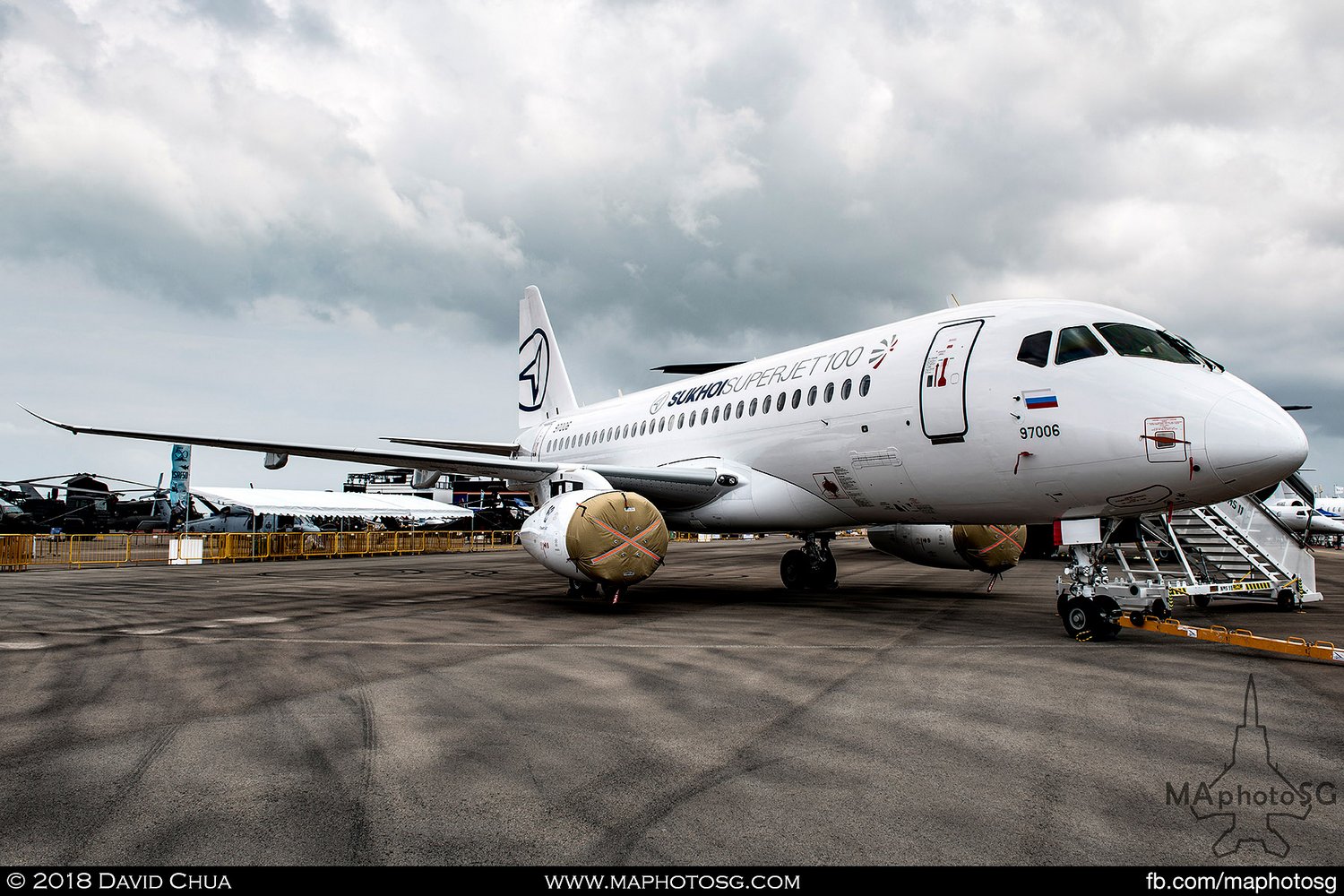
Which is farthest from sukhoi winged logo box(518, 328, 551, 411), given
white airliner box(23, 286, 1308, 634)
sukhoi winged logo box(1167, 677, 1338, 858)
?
sukhoi winged logo box(1167, 677, 1338, 858)

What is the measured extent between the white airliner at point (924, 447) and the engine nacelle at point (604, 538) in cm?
3

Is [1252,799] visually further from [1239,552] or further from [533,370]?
[533,370]

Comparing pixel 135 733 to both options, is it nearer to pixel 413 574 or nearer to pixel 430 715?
pixel 430 715

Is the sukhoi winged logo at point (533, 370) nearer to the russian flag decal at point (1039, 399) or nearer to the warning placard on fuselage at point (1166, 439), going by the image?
the russian flag decal at point (1039, 399)

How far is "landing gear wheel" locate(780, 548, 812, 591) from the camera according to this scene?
16.8 m

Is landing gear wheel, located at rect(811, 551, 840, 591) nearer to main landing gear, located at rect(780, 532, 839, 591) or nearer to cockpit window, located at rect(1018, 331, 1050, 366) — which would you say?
main landing gear, located at rect(780, 532, 839, 591)

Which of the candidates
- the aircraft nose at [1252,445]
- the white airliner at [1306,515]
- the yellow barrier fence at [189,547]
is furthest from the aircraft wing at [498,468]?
the white airliner at [1306,515]

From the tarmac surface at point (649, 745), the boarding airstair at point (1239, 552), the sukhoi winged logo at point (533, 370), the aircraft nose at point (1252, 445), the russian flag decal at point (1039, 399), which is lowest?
the tarmac surface at point (649, 745)

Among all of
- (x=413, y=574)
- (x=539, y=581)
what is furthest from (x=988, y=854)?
(x=413, y=574)

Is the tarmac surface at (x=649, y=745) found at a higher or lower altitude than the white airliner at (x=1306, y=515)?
lower

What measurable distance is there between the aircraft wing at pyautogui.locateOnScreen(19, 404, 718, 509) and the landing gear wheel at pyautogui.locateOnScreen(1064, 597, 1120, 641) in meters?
6.41

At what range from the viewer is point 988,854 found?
3.21 meters

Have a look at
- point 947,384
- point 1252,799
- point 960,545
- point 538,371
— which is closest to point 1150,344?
point 947,384

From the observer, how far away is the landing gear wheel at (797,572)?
55.3ft
